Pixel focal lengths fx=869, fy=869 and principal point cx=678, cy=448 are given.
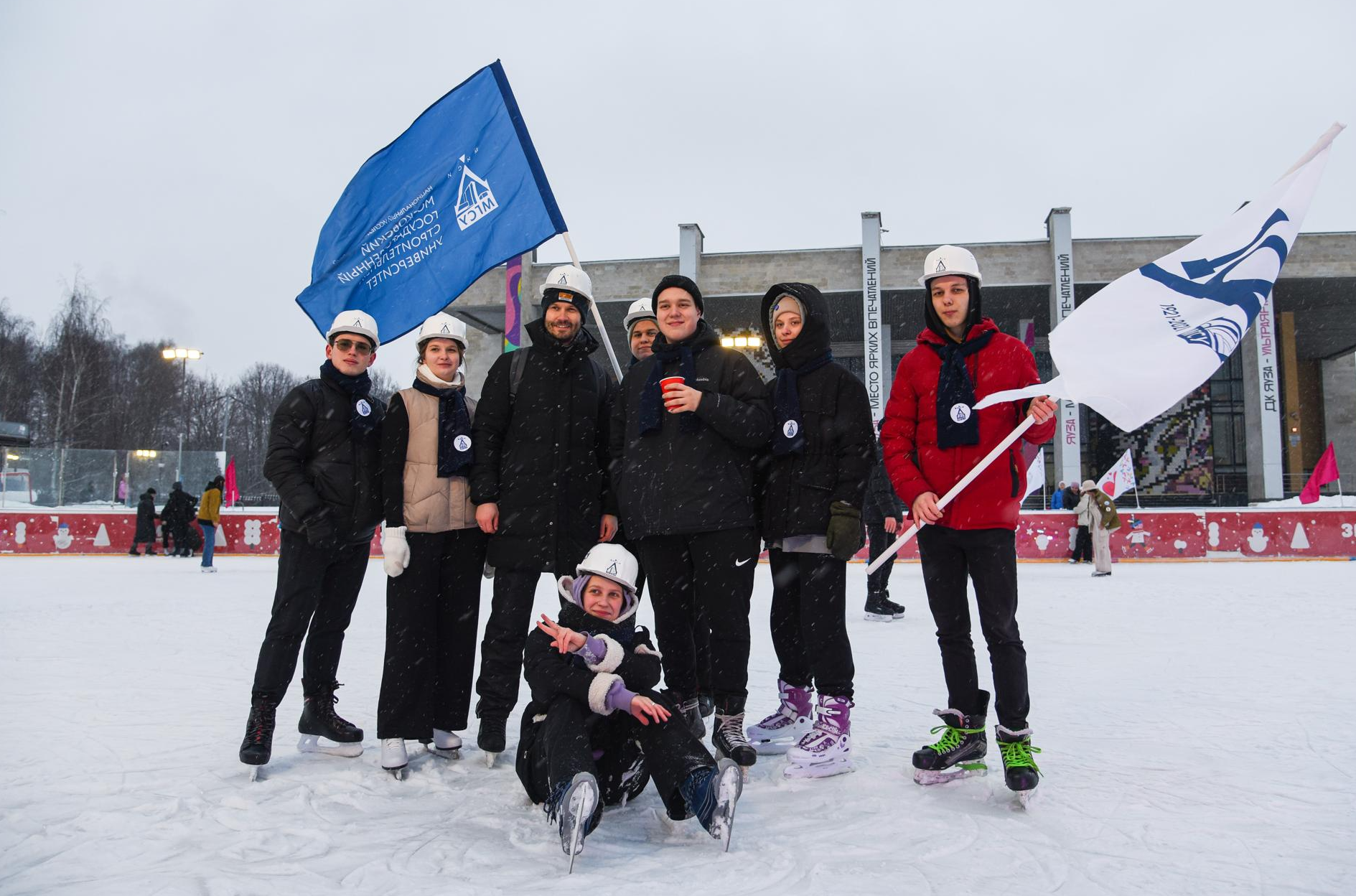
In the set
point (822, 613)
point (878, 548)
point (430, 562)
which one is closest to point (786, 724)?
point (822, 613)

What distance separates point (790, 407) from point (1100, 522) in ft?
37.0

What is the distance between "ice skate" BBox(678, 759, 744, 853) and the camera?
245cm

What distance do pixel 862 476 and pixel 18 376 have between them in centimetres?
5349

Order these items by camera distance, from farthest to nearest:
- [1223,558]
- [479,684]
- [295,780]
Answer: [1223,558] < [479,684] < [295,780]

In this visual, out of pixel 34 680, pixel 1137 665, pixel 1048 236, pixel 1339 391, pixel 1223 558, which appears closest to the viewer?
pixel 34 680

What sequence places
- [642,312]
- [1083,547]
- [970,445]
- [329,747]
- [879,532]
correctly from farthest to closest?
[1083,547], [879,532], [642,312], [329,747], [970,445]

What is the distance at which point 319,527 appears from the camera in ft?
11.2

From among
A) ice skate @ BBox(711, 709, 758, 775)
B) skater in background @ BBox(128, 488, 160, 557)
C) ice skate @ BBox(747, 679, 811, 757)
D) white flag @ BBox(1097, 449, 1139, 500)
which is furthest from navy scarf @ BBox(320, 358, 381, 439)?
skater in background @ BBox(128, 488, 160, 557)

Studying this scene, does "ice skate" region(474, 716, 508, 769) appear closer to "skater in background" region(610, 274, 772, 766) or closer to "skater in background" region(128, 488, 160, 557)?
"skater in background" region(610, 274, 772, 766)

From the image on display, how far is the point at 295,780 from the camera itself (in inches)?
126

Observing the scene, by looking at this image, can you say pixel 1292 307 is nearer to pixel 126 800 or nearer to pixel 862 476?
pixel 862 476

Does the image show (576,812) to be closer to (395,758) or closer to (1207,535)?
(395,758)

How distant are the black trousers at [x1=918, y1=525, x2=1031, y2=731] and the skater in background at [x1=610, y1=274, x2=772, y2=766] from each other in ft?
2.36

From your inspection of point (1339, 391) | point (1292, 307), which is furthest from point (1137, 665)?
point (1339, 391)
